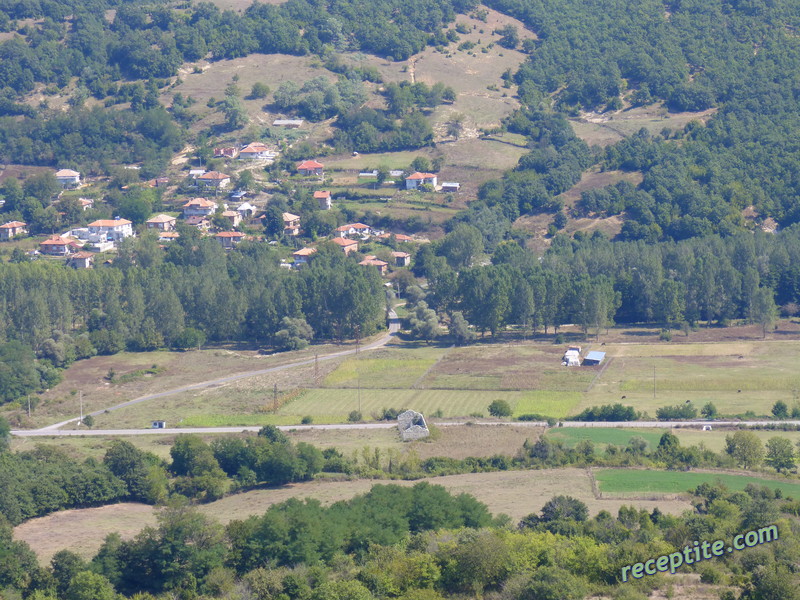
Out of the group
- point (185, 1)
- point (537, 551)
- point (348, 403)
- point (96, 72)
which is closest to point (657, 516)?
point (537, 551)

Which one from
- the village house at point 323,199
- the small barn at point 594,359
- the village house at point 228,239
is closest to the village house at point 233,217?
the village house at point 228,239

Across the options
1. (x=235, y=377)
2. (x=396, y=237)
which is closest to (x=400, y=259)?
(x=396, y=237)

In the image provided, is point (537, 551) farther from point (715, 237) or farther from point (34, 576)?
point (715, 237)

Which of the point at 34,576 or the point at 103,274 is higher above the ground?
the point at 103,274

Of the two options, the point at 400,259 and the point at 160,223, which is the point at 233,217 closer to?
the point at 160,223

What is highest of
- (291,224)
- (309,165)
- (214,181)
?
(309,165)

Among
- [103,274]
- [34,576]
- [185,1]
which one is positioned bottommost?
[34,576]

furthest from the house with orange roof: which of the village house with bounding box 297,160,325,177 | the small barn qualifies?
the small barn
